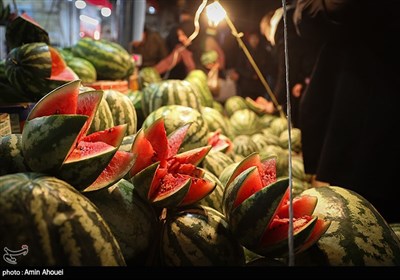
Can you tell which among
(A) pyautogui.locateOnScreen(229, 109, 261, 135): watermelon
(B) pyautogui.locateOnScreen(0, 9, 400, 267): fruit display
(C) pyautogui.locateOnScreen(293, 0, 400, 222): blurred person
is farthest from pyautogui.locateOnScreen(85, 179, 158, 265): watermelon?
(A) pyautogui.locateOnScreen(229, 109, 261, 135): watermelon

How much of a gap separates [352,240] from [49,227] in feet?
2.83

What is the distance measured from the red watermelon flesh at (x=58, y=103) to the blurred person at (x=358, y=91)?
6.41 feet

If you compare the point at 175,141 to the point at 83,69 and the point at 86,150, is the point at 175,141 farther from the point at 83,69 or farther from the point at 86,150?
the point at 83,69

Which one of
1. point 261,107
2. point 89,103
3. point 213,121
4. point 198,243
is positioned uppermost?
point 89,103

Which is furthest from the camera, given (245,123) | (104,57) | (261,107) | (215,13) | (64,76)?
(261,107)

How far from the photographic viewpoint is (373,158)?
2.68m

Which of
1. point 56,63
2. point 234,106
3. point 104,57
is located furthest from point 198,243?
point 234,106

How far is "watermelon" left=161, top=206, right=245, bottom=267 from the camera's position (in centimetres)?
108

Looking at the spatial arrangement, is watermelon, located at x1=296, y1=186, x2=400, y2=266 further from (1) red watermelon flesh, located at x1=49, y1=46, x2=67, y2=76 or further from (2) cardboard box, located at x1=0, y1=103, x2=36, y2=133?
(1) red watermelon flesh, located at x1=49, y1=46, x2=67, y2=76

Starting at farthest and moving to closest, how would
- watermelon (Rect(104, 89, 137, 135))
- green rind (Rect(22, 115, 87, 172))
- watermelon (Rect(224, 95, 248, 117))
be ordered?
watermelon (Rect(224, 95, 248, 117))
watermelon (Rect(104, 89, 137, 135))
green rind (Rect(22, 115, 87, 172))

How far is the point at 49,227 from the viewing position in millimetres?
810

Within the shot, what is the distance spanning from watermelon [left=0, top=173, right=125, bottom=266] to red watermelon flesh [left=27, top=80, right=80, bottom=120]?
235 mm

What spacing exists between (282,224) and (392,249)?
39cm

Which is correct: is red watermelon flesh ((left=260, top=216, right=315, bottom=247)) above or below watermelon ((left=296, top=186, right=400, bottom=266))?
above
